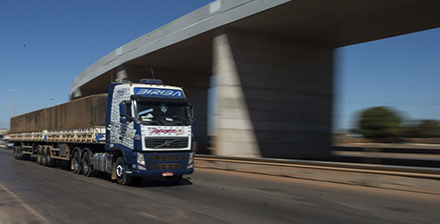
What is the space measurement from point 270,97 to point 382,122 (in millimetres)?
6061

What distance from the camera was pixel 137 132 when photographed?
1110 centimetres

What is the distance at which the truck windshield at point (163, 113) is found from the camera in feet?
37.3

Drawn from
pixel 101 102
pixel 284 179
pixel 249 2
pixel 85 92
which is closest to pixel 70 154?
pixel 101 102

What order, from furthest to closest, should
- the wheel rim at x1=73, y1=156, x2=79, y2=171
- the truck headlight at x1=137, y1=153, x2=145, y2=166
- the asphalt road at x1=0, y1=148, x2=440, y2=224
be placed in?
the wheel rim at x1=73, y1=156, x2=79, y2=171
the truck headlight at x1=137, y1=153, x2=145, y2=166
the asphalt road at x1=0, y1=148, x2=440, y2=224

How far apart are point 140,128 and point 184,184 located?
2680 mm

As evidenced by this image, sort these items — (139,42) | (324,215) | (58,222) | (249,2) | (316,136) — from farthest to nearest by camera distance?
(139,42)
(316,136)
(249,2)
(324,215)
(58,222)

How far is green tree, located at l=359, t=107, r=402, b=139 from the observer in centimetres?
1948

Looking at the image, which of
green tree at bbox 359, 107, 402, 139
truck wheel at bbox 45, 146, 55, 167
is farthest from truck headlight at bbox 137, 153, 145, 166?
green tree at bbox 359, 107, 402, 139

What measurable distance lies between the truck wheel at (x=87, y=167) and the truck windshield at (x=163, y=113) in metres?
4.72

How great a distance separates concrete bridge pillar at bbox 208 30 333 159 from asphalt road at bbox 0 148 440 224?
805 cm

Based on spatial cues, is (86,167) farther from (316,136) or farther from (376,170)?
(316,136)

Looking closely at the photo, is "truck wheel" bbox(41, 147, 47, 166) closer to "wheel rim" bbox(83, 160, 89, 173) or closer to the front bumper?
"wheel rim" bbox(83, 160, 89, 173)

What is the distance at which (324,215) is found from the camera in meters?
7.62

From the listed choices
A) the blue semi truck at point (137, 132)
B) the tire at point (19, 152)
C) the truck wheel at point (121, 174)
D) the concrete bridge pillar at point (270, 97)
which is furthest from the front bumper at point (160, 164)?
the tire at point (19, 152)
